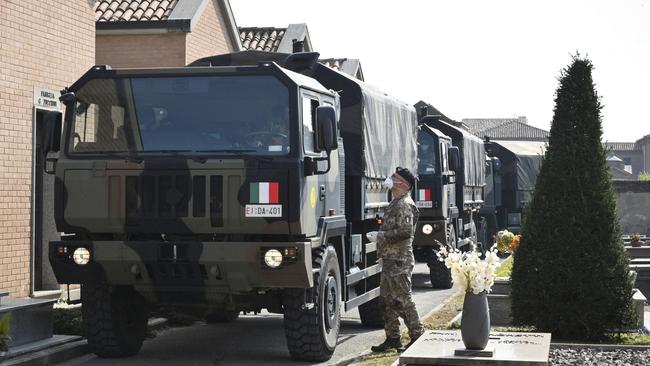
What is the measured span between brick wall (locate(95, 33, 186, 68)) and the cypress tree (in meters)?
11.8

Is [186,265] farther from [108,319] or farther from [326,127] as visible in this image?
[326,127]

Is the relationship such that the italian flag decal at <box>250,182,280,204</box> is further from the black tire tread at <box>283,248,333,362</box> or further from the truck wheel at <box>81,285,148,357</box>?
the truck wheel at <box>81,285,148,357</box>

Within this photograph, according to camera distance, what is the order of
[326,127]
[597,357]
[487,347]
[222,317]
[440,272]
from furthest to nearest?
[440,272], [222,317], [326,127], [597,357], [487,347]

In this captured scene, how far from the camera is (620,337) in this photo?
11.5 metres

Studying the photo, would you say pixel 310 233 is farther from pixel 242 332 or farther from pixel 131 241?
pixel 242 332

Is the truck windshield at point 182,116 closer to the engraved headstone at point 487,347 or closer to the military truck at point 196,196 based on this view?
the military truck at point 196,196

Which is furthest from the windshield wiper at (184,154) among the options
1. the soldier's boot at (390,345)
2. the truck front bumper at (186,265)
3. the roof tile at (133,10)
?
the roof tile at (133,10)

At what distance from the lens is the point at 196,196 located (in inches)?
407

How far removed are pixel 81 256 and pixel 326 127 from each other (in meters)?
2.55

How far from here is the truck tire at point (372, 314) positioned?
1410cm

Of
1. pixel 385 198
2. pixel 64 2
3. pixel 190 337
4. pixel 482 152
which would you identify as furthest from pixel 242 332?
pixel 482 152

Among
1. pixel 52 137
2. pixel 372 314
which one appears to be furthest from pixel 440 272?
pixel 52 137

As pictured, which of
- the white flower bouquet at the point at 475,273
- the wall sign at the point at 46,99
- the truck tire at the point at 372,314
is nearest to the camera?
the white flower bouquet at the point at 475,273

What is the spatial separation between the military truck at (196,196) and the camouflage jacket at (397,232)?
57 centimetres
